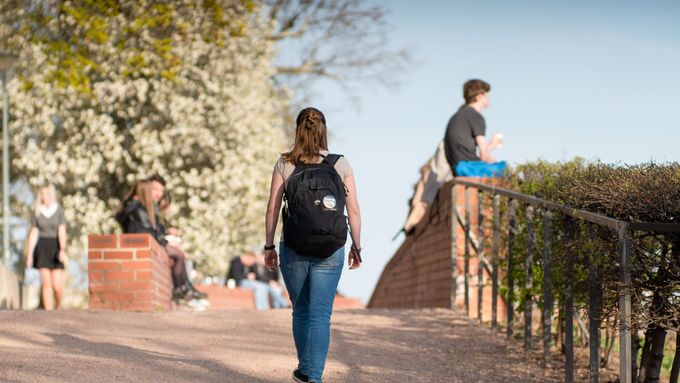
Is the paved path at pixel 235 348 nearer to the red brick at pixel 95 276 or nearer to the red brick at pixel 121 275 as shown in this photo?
the red brick at pixel 121 275

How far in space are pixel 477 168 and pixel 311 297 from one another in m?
5.79

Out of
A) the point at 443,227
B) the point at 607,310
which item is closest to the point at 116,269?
the point at 443,227

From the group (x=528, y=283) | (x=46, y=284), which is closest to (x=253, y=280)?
(x=46, y=284)

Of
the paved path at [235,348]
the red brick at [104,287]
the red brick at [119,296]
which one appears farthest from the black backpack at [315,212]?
the red brick at [104,287]

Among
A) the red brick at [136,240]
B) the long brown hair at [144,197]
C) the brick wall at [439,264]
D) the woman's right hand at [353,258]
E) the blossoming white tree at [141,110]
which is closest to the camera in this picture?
the woman's right hand at [353,258]

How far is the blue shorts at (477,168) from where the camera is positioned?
12379 mm

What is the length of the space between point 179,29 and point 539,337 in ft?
44.3

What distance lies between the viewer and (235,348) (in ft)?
31.0

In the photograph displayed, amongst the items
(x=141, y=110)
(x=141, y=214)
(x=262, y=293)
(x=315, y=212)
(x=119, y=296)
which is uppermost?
(x=141, y=110)

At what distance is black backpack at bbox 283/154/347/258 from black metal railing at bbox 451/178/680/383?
1.40 metres

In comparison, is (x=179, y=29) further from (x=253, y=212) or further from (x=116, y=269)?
(x=116, y=269)

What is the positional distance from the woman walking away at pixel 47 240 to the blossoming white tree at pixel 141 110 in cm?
691

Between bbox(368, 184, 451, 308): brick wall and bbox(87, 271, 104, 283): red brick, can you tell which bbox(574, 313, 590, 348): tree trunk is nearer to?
bbox(368, 184, 451, 308): brick wall

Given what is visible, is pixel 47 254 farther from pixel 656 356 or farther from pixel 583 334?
pixel 656 356
